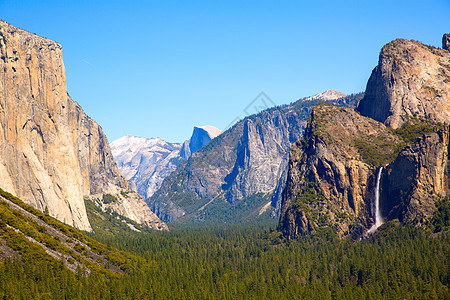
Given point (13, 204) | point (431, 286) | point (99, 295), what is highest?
point (13, 204)

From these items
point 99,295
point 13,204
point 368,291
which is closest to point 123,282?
point 99,295

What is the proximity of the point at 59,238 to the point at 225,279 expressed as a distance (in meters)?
60.2

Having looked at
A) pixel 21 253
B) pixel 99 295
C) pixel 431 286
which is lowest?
pixel 431 286

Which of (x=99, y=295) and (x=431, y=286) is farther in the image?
(x=431, y=286)

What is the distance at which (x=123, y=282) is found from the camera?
173 metres

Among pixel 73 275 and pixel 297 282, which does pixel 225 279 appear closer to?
pixel 297 282

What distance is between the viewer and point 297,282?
648ft

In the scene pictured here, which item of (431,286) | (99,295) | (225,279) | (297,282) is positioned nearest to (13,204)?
(99,295)

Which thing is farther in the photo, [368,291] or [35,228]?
[35,228]

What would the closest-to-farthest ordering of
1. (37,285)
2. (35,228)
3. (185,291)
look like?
Answer: (37,285), (185,291), (35,228)

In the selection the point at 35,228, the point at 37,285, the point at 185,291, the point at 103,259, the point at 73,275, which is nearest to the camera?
the point at 37,285

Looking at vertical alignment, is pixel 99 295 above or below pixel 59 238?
below

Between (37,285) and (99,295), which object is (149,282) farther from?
(37,285)

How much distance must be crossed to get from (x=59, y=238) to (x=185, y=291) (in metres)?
50.7
